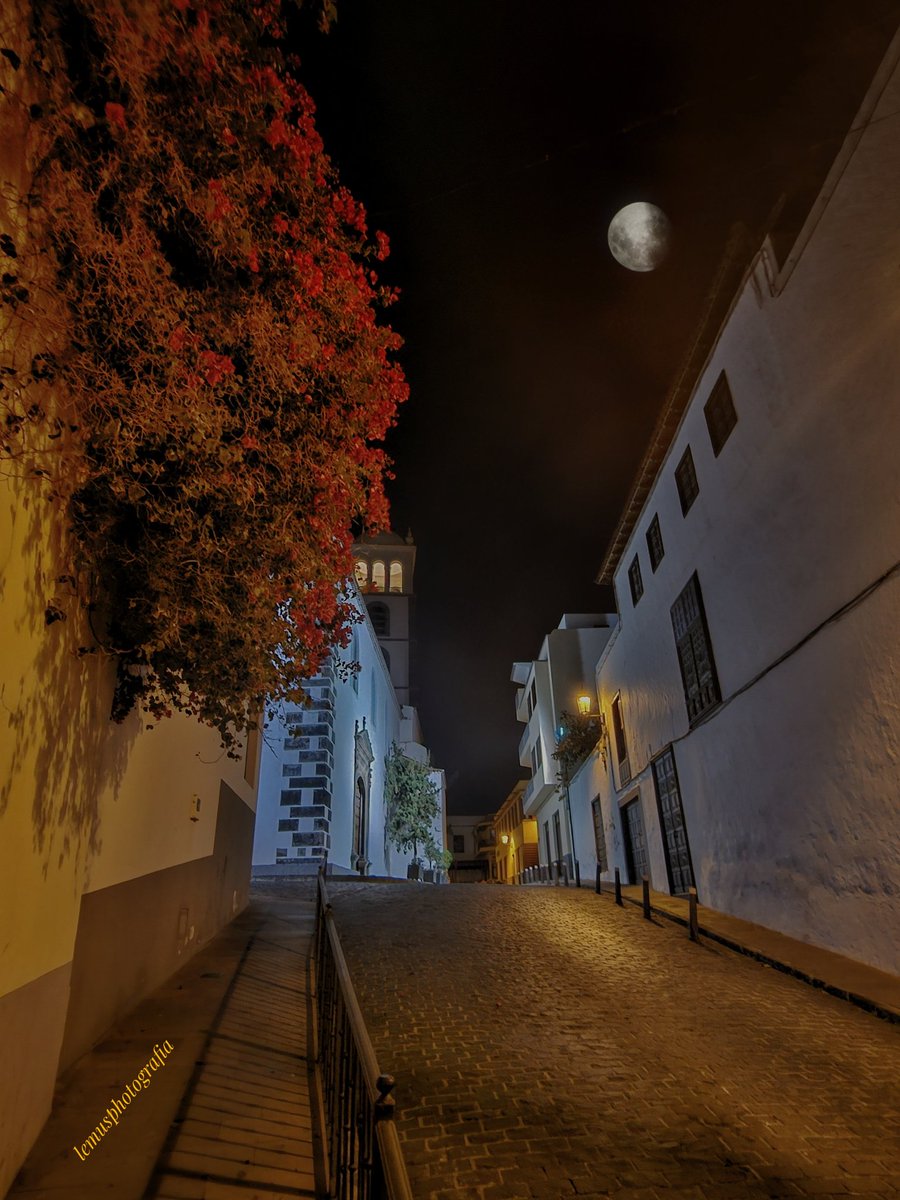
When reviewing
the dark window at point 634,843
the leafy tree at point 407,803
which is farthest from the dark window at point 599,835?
the leafy tree at point 407,803

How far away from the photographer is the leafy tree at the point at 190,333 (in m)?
3.36

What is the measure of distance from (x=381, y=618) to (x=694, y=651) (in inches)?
1243

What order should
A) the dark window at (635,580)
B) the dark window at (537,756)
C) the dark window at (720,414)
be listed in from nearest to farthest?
the dark window at (720,414) < the dark window at (635,580) < the dark window at (537,756)

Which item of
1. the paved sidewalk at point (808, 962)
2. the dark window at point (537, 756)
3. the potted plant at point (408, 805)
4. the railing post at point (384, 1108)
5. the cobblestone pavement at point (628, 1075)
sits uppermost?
the dark window at point (537, 756)

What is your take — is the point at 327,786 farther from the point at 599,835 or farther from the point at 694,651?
the point at 694,651

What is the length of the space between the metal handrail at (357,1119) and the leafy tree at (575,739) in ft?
61.5

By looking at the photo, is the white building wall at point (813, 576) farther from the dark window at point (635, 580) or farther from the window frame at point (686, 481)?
the dark window at point (635, 580)

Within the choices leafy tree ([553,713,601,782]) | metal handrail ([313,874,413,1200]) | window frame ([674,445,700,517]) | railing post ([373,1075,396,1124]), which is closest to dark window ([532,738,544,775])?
leafy tree ([553,713,601,782])

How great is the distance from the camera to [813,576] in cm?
817

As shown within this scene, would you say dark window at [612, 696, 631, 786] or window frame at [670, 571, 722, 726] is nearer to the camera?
window frame at [670, 571, 722, 726]

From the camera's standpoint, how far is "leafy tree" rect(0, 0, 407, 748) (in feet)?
11.0

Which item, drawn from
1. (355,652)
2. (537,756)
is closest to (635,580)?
(355,652)

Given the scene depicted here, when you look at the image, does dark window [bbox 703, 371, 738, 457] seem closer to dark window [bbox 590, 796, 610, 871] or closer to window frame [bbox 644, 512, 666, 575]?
window frame [bbox 644, 512, 666, 575]

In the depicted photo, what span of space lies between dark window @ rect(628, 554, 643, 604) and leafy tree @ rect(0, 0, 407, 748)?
12343 millimetres
